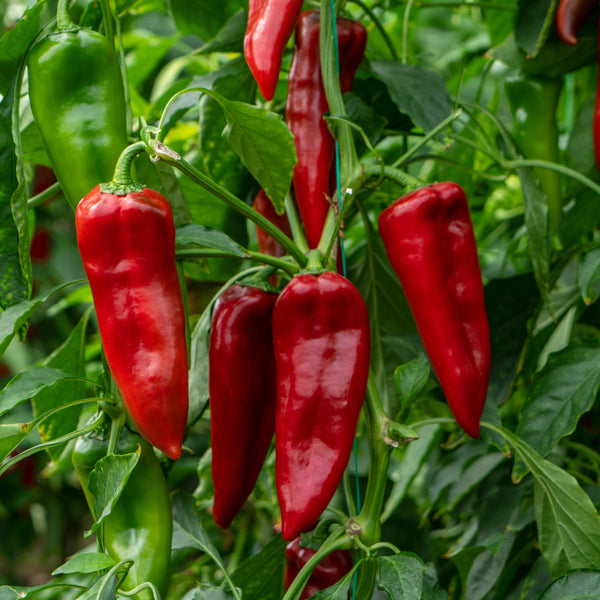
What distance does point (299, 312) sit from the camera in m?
0.67

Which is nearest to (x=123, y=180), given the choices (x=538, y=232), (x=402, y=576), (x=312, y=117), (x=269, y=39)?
(x=269, y=39)

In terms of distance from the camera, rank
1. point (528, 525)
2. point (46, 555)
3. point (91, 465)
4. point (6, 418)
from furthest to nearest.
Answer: point (46, 555), point (6, 418), point (528, 525), point (91, 465)

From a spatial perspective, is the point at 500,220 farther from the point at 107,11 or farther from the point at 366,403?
the point at 107,11

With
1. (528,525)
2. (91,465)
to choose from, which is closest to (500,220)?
(528,525)

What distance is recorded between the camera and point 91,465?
718mm

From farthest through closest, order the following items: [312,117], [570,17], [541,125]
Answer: [541,125] < [570,17] < [312,117]

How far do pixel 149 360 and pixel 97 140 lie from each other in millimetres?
204

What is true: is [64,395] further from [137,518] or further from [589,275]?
[589,275]

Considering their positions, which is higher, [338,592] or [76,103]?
[76,103]

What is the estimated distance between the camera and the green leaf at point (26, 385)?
628 mm

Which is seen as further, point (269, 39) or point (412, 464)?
point (412, 464)

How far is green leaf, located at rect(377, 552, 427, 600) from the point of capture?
1.98ft

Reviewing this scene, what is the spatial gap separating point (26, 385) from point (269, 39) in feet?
1.20

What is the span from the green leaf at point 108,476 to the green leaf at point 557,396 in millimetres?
435
